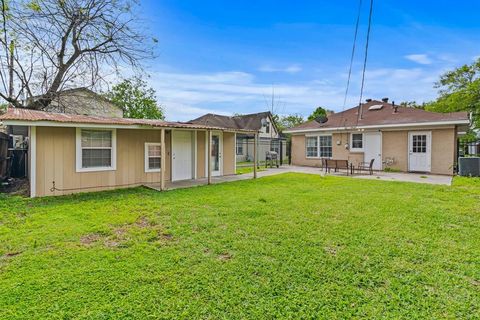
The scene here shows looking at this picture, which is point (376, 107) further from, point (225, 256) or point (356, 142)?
point (225, 256)

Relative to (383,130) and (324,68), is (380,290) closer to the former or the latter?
(383,130)

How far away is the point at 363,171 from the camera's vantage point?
47.5 ft

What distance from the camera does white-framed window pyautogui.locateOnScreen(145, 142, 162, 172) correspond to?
383 inches

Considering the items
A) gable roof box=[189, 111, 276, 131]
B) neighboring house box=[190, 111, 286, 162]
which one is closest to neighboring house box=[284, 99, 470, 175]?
neighboring house box=[190, 111, 286, 162]

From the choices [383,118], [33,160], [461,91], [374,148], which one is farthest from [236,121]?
[33,160]

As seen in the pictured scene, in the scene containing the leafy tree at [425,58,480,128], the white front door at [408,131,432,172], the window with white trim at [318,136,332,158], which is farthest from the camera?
A: the leafy tree at [425,58,480,128]

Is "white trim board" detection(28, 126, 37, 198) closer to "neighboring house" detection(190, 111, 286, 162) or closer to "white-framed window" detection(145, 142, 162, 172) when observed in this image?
"white-framed window" detection(145, 142, 162, 172)

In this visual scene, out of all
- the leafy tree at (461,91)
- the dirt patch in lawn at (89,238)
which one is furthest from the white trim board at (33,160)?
the leafy tree at (461,91)

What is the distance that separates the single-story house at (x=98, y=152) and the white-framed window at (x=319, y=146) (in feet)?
31.1

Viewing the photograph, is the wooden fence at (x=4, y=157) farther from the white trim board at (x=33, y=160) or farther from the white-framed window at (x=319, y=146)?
the white-framed window at (x=319, y=146)

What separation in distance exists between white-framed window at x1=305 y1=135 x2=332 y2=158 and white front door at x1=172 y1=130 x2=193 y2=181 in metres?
9.83

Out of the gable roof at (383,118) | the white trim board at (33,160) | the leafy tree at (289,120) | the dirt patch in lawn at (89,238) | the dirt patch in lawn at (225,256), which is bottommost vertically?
the dirt patch in lawn at (225,256)

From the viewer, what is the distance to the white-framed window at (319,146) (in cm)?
1730

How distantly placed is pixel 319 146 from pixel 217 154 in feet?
27.4
